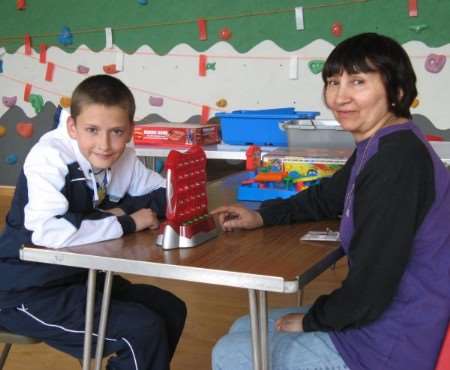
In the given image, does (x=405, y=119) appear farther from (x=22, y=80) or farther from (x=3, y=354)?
(x=22, y=80)

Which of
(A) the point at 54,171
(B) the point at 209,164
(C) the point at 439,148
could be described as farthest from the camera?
(B) the point at 209,164

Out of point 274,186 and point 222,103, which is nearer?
point 274,186

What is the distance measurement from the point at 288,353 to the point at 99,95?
2.53 feet

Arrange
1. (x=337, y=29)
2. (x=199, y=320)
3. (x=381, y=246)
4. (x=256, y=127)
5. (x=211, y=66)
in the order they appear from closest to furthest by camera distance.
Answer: (x=381, y=246), (x=199, y=320), (x=256, y=127), (x=337, y=29), (x=211, y=66)

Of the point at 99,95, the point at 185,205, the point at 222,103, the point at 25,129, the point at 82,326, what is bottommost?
the point at 82,326

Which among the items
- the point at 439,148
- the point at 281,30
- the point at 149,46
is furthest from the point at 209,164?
the point at 149,46

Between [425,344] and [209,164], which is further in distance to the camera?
[209,164]

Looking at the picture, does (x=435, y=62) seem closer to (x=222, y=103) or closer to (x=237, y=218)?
(x=222, y=103)

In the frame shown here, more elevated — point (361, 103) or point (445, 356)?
point (361, 103)

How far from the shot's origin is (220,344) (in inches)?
54.3

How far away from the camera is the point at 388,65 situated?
130cm

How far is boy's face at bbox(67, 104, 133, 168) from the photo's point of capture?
5.24 ft

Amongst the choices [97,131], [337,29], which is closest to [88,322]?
[97,131]

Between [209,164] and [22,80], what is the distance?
2871 mm
